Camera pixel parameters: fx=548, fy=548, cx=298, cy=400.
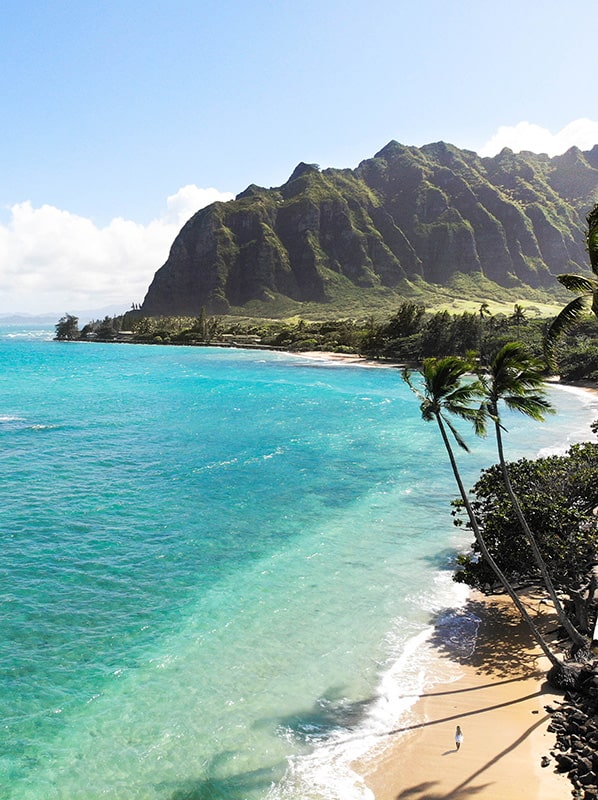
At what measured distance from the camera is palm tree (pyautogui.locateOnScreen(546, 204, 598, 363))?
1439 centimetres

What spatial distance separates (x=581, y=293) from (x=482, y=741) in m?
12.5

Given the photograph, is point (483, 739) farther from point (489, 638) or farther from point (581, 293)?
point (581, 293)

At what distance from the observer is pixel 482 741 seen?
48.2 feet

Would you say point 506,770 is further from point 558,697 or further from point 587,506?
point 587,506

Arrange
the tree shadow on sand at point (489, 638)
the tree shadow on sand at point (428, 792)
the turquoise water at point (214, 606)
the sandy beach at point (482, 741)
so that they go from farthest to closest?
the tree shadow on sand at point (489, 638)
the turquoise water at point (214, 606)
the sandy beach at point (482, 741)
the tree shadow on sand at point (428, 792)

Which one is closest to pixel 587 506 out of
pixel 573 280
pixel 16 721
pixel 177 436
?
pixel 573 280

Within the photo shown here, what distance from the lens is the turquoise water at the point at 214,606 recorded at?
1473cm

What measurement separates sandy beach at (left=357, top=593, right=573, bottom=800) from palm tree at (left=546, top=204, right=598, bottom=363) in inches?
397

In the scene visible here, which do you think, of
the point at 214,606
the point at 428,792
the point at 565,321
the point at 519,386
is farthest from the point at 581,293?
the point at 214,606

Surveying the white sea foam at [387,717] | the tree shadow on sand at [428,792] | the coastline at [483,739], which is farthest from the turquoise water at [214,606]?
the tree shadow on sand at [428,792]

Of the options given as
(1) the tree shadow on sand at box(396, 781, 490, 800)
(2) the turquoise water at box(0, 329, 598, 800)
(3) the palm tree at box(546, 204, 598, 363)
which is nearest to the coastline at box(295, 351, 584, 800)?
(1) the tree shadow on sand at box(396, 781, 490, 800)

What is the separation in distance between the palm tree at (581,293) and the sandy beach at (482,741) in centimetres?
1009

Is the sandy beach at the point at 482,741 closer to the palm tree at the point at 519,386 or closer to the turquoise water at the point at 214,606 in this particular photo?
the turquoise water at the point at 214,606

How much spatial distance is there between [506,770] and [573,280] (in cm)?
1274
